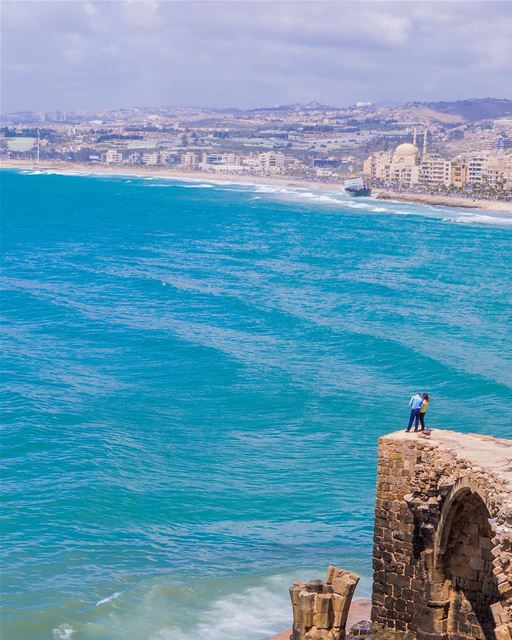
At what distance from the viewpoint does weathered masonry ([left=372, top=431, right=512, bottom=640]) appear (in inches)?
629

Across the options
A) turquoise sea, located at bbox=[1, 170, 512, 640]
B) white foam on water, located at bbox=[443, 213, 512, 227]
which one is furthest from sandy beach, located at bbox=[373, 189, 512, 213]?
turquoise sea, located at bbox=[1, 170, 512, 640]

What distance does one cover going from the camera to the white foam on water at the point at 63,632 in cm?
2225

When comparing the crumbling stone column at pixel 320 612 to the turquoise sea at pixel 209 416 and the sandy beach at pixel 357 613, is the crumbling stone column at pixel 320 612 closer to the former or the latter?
the sandy beach at pixel 357 613

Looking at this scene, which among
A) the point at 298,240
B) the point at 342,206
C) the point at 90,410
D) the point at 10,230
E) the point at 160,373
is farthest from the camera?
the point at 342,206

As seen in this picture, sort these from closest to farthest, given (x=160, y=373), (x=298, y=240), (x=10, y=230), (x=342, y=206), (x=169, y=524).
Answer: (x=169, y=524) → (x=160, y=373) → (x=298, y=240) → (x=10, y=230) → (x=342, y=206)

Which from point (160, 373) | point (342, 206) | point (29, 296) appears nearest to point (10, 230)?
point (29, 296)

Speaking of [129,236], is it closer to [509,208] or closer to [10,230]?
[10,230]

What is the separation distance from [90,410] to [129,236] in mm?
67251

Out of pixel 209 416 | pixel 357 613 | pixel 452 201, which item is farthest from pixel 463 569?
pixel 452 201

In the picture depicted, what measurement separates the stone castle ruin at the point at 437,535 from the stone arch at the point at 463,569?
0.01 metres

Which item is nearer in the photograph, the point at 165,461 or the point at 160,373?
the point at 165,461

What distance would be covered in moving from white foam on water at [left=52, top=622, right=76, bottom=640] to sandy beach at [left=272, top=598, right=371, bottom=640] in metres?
3.63

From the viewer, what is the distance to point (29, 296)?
63.9 meters

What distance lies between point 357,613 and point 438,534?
4717mm
